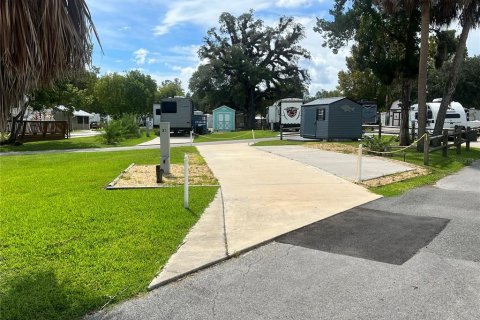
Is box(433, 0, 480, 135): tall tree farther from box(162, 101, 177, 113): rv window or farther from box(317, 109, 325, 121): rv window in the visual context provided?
box(162, 101, 177, 113): rv window

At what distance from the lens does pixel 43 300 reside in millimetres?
3773

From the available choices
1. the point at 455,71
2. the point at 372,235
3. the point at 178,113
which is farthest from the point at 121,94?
the point at 372,235

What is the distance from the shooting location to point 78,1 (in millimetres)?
4293

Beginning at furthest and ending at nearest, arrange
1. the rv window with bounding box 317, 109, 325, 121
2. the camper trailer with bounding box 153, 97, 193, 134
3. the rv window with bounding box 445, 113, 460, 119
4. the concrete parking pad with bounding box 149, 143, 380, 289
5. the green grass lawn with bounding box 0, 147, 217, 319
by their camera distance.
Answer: the camper trailer with bounding box 153, 97, 193, 134 → the rv window with bounding box 445, 113, 460, 119 → the rv window with bounding box 317, 109, 325, 121 → the concrete parking pad with bounding box 149, 143, 380, 289 → the green grass lawn with bounding box 0, 147, 217, 319

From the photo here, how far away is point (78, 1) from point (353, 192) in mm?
6506

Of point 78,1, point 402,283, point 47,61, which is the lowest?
point 402,283

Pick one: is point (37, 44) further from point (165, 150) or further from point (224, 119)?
point (224, 119)

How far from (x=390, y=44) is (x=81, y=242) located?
20642 mm

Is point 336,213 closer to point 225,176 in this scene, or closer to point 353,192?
point 353,192

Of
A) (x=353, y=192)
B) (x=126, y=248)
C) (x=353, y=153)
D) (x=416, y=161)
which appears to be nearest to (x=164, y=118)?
(x=353, y=153)

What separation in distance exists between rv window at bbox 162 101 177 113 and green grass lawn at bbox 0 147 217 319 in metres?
25.4

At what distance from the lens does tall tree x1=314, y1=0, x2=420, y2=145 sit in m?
20.8

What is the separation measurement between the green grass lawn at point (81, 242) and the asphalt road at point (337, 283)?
1.41ft

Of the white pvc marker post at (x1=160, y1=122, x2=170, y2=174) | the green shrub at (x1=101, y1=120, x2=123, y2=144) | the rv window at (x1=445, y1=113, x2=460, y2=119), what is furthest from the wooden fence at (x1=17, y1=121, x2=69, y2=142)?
the rv window at (x1=445, y1=113, x2=460, y2=119)
